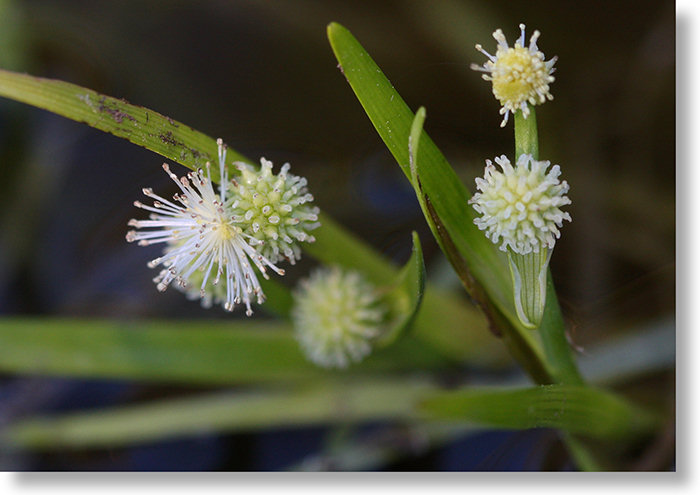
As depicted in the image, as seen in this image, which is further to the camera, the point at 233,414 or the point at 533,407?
the point at 233,414

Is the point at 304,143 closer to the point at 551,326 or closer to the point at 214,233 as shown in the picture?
the point at 214,233

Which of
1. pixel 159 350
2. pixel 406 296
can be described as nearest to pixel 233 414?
pixel 159 350

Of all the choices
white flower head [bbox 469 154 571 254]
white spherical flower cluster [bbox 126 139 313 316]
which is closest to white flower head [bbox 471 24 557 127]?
white flower head [bbox 469 154 571 254]

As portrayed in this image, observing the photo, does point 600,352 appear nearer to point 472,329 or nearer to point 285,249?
point 472,329

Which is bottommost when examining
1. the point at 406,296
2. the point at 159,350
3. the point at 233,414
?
the point at 233,414

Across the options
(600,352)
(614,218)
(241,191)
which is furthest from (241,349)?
(614,218)

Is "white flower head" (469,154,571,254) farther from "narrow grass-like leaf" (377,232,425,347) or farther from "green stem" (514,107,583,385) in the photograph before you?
"narrow grass-like leaf" (377,232,425,347)
